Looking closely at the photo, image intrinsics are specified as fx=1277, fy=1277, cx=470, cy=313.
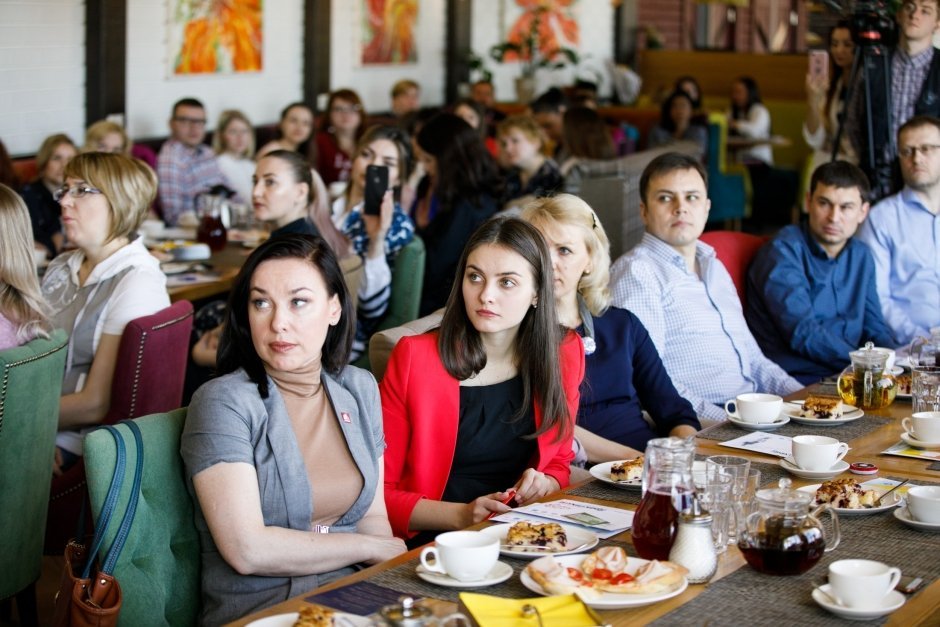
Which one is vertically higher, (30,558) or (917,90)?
(917,90)

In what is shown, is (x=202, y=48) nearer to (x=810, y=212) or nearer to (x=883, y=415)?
(x=810, y=212)

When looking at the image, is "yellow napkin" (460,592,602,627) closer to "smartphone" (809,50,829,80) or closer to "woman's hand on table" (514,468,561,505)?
"woman's hand on table" (514,468,561,505)

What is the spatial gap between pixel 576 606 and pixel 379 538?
0.65m

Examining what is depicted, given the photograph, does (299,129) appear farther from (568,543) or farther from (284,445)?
(568,543)

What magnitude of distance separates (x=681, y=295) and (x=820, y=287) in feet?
2.67

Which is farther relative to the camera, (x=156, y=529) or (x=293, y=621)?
(x=156, y=529)

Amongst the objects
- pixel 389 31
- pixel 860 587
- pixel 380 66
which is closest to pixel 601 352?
pixel 860 587

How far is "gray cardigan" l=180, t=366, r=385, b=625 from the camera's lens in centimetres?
217

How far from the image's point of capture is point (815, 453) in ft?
8.07

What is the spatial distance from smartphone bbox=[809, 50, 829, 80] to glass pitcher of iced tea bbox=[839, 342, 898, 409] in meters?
3.02

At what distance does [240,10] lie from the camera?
8.55 meters

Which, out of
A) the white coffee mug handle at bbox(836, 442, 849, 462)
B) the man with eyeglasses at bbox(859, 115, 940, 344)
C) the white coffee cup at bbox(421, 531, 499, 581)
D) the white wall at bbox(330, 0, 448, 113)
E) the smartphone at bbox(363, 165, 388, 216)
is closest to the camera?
the white coffee cup at bbox(421, 531, 499, 581)

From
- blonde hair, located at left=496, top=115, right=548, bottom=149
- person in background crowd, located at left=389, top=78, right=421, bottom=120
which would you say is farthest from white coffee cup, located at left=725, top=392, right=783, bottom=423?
person in background crowd, located at left=389, top=78, right=421, bottom=120

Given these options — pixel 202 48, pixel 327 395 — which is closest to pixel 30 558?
pixel 327 395
